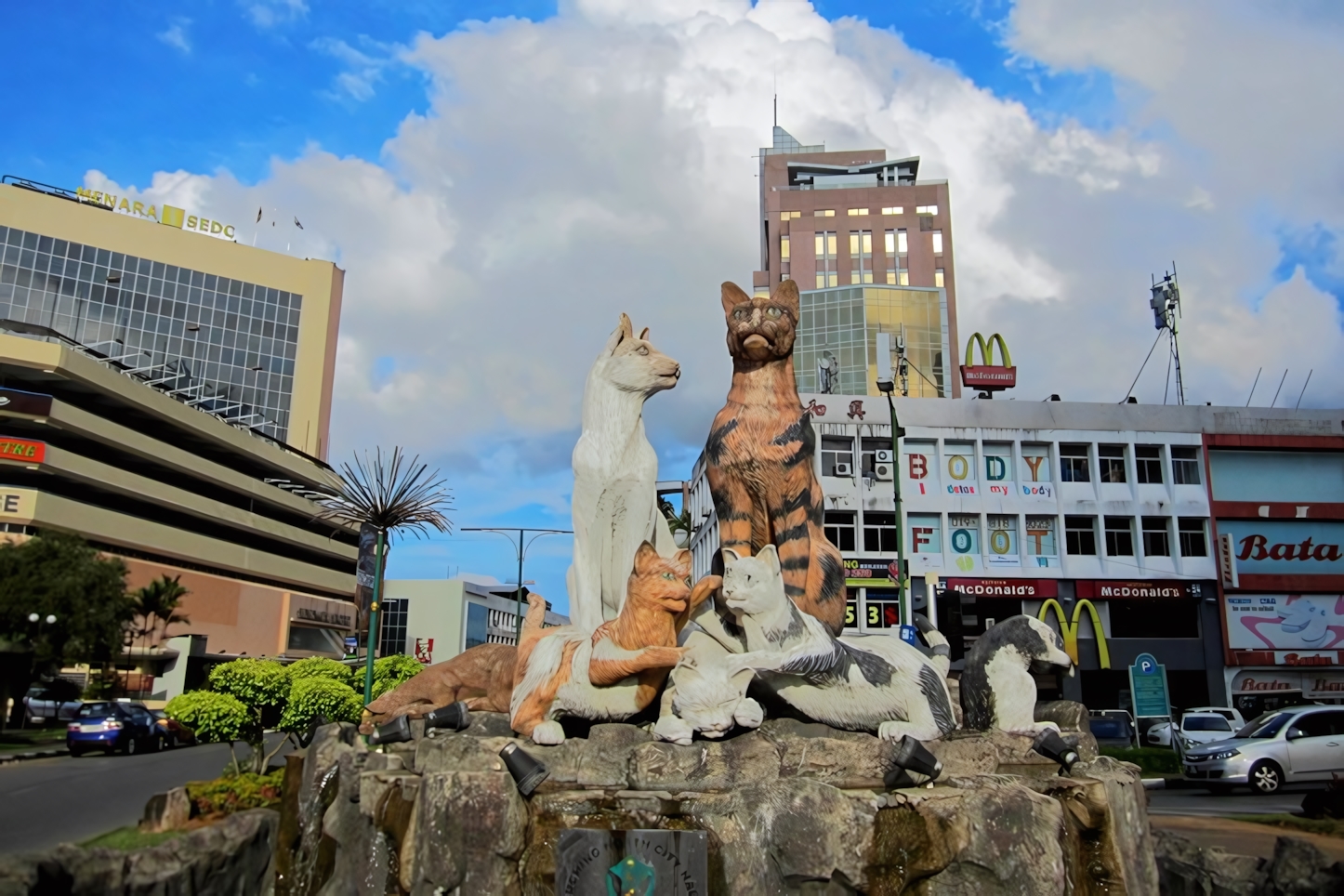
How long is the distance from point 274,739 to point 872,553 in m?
20.5

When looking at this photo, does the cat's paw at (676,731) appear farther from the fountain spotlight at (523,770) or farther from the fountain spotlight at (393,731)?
the fountain spotlight at (393,731)

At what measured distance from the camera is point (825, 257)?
2530 inches

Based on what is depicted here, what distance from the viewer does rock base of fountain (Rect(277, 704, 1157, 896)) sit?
5.68 meters

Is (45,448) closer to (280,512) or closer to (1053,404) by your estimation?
(280,512)

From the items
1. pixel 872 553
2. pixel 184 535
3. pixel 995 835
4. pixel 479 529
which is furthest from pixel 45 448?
pixel 995 835

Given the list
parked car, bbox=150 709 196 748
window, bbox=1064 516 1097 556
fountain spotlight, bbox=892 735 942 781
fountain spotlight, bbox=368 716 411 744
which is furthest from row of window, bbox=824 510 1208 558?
fountain spotlight, bbox=892 735 942 781

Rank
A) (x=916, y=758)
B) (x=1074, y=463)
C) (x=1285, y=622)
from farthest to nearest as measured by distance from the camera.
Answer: (x=1074, y=463), (x=1285, y=622), (x=916, y=758)

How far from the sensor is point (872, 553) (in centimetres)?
3531

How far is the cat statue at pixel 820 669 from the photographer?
21.6ft

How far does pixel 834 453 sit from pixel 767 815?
1227 inches

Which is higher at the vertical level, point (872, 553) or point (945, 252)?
point (945, 252)

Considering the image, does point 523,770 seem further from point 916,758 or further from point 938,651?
point 938,651

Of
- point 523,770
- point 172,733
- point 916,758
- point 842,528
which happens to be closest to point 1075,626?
point 842,528

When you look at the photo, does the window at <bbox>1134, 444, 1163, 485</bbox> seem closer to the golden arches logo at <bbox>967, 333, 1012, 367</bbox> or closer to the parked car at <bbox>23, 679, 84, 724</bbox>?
the golden arches logo at <bbox>967, 333, 1012, 367</bbox>
